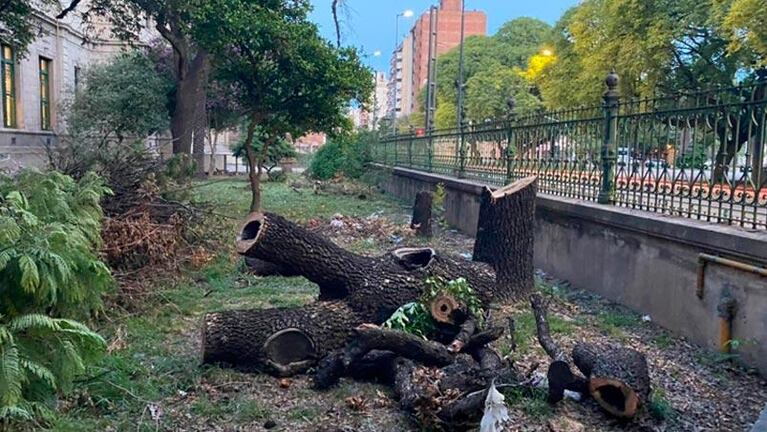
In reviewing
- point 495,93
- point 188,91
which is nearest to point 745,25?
point 188,91

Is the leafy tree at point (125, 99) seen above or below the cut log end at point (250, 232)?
above

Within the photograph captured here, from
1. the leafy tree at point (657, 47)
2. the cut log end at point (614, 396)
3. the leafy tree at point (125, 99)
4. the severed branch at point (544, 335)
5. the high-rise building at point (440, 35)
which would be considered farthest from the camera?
the high-rise building at point (440, 35)

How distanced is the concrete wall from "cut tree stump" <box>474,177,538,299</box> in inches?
34.3

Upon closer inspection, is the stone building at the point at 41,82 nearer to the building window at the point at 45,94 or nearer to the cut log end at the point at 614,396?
the building window at the point at 45,94

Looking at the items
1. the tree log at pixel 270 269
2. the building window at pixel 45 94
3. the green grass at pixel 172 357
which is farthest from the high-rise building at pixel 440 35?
the tree log at pixel 270 269

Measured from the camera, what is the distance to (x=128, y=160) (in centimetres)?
772

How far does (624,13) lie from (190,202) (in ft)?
64.6

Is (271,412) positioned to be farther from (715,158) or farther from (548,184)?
(548,184)

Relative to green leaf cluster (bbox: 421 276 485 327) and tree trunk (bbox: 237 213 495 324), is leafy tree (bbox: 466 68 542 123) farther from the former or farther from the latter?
green leaf cluster (bbox: 421 276 485 327)

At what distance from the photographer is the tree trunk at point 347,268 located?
484 cm

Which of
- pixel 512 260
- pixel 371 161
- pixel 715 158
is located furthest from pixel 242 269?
pixel 371 161

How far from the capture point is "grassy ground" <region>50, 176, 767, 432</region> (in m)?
3.81

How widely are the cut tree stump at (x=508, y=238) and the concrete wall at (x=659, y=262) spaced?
2.86 feet

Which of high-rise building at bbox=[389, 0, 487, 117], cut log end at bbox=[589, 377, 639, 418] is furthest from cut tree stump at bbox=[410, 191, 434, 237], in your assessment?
high-rise building at bbox=[389, 0, 487, 117]
